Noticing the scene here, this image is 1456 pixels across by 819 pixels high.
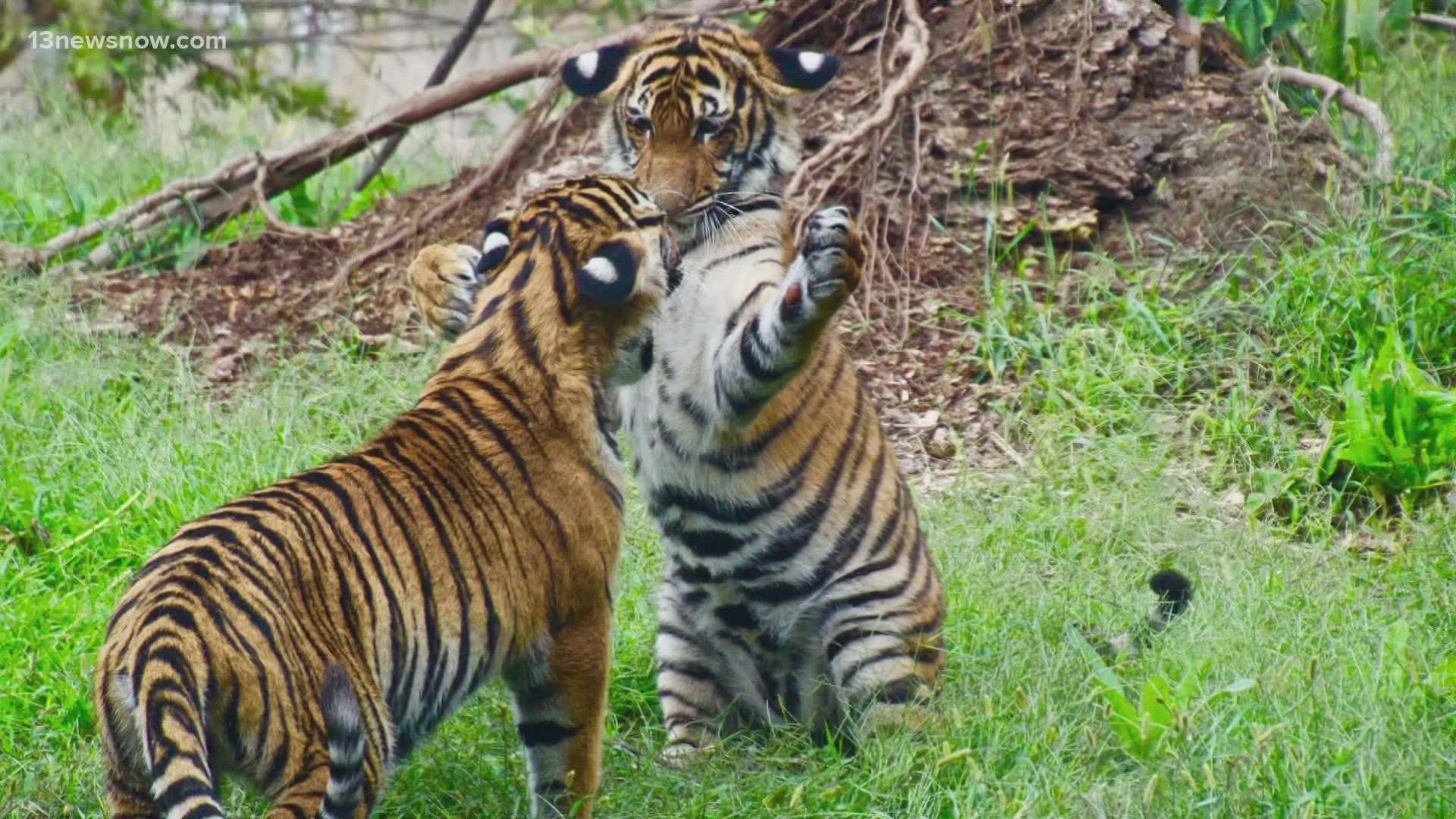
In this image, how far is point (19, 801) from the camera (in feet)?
13.0

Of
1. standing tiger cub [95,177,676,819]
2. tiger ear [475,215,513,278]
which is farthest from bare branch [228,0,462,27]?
standing tiger cub [95,177,676,819]

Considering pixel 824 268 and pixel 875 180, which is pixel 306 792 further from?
pixel 875 180

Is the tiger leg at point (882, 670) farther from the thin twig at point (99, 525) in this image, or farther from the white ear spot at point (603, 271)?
the thin twig at point (99, 525)

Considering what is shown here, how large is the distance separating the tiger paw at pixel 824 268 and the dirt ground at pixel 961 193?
2254mm

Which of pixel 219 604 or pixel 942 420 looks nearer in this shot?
pixel 219 604

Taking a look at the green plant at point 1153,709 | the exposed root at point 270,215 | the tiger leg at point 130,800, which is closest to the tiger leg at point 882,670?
the green plant at point 1153,709

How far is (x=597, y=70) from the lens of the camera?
16.3ft

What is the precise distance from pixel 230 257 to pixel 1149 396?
12.3 feet

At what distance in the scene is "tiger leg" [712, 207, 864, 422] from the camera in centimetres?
401

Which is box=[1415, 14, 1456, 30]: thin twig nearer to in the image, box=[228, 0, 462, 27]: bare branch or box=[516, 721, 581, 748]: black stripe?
box=[516, 721, 581, 748]: black stripe

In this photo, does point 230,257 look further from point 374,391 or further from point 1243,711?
point 1243,711

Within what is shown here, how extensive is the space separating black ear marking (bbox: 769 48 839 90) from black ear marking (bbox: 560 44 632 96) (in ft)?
1.42

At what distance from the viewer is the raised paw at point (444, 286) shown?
441cm

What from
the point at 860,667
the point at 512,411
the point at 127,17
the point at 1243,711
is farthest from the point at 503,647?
the point at 127,17
